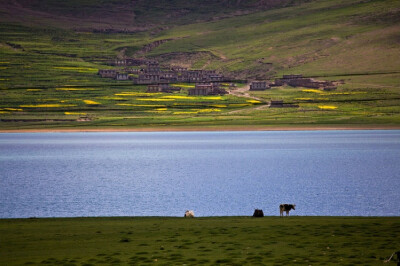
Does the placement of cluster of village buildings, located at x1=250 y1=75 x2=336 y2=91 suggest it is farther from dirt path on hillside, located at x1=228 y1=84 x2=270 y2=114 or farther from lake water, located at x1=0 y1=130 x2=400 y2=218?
lake water, located at x1=0 y1=130 x2=400 y2=218

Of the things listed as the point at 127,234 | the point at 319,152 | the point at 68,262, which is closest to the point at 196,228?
the point at 127,234

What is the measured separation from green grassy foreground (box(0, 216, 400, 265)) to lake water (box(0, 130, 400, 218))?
10504 mm

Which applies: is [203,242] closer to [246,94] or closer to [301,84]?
[246,94]

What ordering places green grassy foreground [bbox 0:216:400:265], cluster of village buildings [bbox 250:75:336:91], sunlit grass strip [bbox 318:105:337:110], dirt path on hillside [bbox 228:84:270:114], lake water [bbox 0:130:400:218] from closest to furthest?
green grassy foreground [bbox 0:216:400:265] → lake water [bbox 0:130:400:218] → sunlit grass strip [bbox 318:105:337:110] → dirt path on hillside [bbox 228:84:270:114] → cluster of village buildings [bbox 250:75:336:91]

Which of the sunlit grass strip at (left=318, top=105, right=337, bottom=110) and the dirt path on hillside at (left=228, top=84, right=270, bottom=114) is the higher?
the dirt path on hillside at (left=228, top=84, right=270, bottom=114)

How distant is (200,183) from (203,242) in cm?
3290

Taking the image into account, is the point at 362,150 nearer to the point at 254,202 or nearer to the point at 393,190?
the point at 393,190

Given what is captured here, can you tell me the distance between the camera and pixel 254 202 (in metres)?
40.3

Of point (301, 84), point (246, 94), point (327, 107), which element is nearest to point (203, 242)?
point (327, 107)

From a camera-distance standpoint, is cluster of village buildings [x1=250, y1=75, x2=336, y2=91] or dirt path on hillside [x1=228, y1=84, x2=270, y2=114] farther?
cluster of village buildings [x1=250, y1=75, x2=336, y2=91]

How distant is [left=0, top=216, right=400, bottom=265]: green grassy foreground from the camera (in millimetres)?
17266

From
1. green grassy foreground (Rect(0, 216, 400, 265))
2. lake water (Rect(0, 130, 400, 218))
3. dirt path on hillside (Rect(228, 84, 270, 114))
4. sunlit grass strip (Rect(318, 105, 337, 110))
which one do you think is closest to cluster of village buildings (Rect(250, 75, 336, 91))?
dirt path on hillside (Rect(228, 84, 270, 114))

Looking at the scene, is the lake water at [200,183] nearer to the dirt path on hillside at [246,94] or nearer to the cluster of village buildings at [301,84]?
the dirt path on hillside at [246,94]

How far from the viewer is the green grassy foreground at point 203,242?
17266 millimetres
